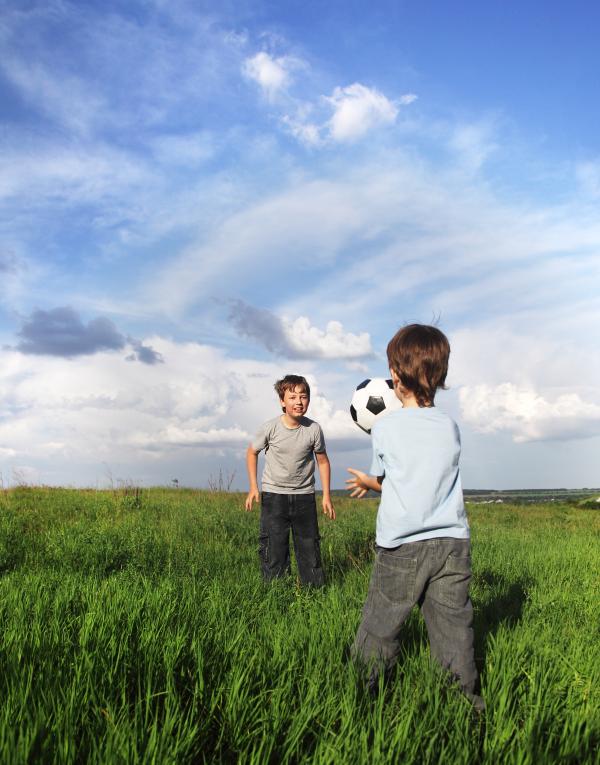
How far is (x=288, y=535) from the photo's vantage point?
20.6 ft

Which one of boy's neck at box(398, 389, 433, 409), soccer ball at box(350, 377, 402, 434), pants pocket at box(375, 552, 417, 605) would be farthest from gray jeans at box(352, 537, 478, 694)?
soccer ball at box(350, 377, 402, 434)

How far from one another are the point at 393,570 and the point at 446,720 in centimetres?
74

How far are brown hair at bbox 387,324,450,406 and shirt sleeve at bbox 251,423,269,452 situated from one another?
10.5ft

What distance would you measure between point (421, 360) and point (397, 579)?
1.19 meters

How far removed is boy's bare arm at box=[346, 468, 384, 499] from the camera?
3498 millimetres

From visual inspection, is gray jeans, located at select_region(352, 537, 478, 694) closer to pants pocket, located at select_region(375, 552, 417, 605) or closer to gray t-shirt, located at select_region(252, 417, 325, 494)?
pants pocket, located at select_region(375, 552, 417, 605)

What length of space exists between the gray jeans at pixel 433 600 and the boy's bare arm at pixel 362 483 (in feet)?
1.39

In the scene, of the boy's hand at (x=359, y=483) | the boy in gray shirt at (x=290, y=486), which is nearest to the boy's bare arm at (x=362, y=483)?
the boy's hand at (x=359, y=483)

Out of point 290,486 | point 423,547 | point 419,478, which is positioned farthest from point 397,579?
point 290,486

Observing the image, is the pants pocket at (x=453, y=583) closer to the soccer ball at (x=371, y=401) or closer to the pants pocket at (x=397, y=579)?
the pants pocket at (x=397, y=579)

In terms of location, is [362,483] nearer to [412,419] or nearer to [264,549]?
[412,419]

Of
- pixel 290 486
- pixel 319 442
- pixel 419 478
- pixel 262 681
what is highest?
pixel 319 442

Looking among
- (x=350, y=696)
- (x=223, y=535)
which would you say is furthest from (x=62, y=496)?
(x=350, y=696)

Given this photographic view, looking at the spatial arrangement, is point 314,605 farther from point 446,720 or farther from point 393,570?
point 446,720
